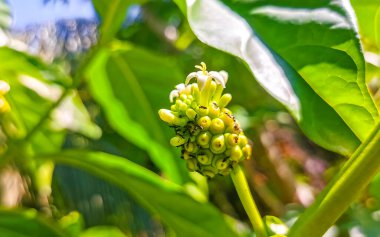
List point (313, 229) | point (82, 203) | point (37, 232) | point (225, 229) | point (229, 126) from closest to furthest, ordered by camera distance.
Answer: point (313, 229) → point (229, 126) → point (225, 229) → point (37, 232) → point (82, 203)

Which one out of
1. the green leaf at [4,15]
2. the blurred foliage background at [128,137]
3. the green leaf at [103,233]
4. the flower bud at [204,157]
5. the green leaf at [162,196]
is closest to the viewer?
the flower bud at [204,157]

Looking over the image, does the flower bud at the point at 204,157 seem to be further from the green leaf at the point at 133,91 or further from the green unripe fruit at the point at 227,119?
the green leaf at the point at 133,91

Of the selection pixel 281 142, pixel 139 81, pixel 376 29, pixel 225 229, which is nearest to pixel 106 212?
pixel 281 142

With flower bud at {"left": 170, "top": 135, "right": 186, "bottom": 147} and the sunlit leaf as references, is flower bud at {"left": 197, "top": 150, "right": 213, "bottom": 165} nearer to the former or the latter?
flower bud at {"left": 170, "top": 135, "right": 186, "bottom": 147}

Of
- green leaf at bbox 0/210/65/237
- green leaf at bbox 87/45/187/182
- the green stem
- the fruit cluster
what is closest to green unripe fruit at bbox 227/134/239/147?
the fruit cluster

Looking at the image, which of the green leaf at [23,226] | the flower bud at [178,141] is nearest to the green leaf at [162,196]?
the green leaf at [23,226]

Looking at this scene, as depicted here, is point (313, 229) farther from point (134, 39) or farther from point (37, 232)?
point (134, 39)
